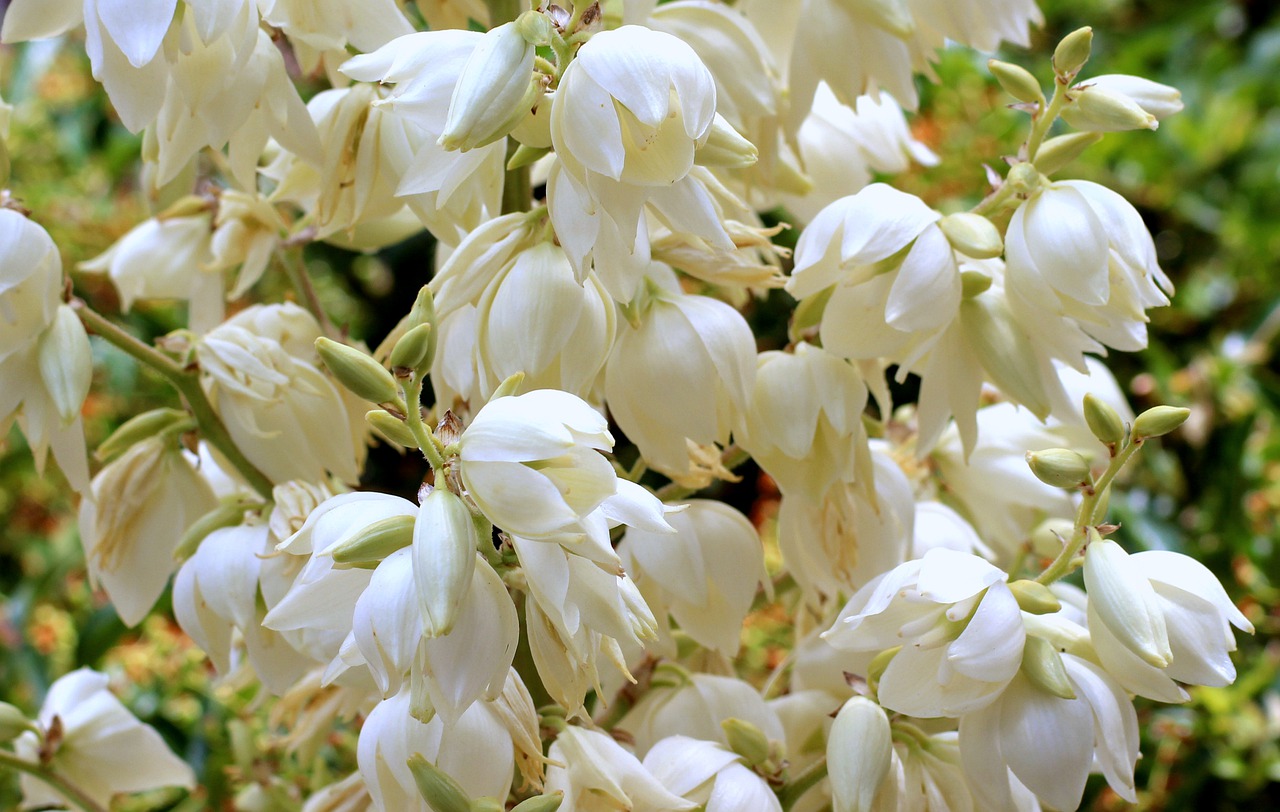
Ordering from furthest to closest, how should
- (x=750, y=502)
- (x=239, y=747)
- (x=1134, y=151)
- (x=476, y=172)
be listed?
(x=1134, y=151), (x=750, y=502), (x=239, y=747), (x=476, y=172)

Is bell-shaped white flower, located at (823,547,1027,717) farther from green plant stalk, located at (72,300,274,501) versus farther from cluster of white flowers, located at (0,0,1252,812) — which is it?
green plant stalk, located at (72,300,274,501)

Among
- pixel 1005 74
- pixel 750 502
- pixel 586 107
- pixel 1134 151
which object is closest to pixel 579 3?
pixel 586 107

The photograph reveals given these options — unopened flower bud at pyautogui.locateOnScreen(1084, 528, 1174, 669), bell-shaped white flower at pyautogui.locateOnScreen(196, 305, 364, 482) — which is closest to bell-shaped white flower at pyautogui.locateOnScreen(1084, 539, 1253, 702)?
unopened flower bud at pyautogui.locateOnScreen(1084, 528, 1174, 669)

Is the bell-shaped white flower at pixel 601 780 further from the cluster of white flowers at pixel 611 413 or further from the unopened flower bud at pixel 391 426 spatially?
the unopened flower bud at pixel 391 426

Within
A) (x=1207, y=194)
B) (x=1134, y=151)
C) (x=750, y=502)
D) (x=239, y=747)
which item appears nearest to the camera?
(x=239, y=747)

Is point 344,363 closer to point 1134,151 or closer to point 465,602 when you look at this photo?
point 465,602

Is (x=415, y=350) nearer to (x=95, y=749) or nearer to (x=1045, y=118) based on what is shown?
(x=1045, y=118)
